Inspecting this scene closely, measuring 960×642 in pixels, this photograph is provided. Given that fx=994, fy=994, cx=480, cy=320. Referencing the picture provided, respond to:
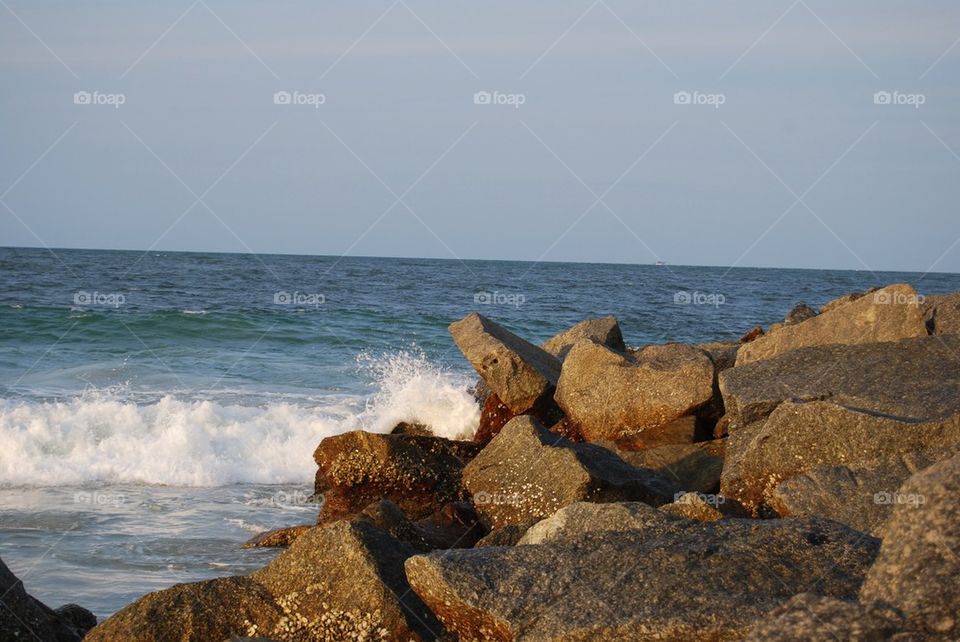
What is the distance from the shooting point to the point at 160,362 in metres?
17.8

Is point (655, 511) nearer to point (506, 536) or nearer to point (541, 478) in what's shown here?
point (506, 536)

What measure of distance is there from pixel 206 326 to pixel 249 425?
9.85 m

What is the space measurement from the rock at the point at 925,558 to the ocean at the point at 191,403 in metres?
4.88

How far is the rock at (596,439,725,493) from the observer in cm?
815

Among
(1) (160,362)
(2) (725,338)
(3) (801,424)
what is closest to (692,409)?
(3) (801,424)

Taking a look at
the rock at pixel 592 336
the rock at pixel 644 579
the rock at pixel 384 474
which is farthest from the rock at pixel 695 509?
the rock at pixel 592 336

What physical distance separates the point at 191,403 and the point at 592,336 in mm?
5884

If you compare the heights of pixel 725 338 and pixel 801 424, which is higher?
pixel 725 338

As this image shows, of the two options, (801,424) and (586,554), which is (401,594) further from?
(801,424)

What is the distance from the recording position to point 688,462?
845cm

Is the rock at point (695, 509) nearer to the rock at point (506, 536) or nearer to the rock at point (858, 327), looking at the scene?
the rock at point (506, 536)

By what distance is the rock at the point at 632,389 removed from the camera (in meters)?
9.43

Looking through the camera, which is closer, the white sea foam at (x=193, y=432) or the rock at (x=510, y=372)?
the rock at (x=510, y=372)

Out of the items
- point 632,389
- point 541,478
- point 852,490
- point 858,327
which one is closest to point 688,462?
point 632,389
